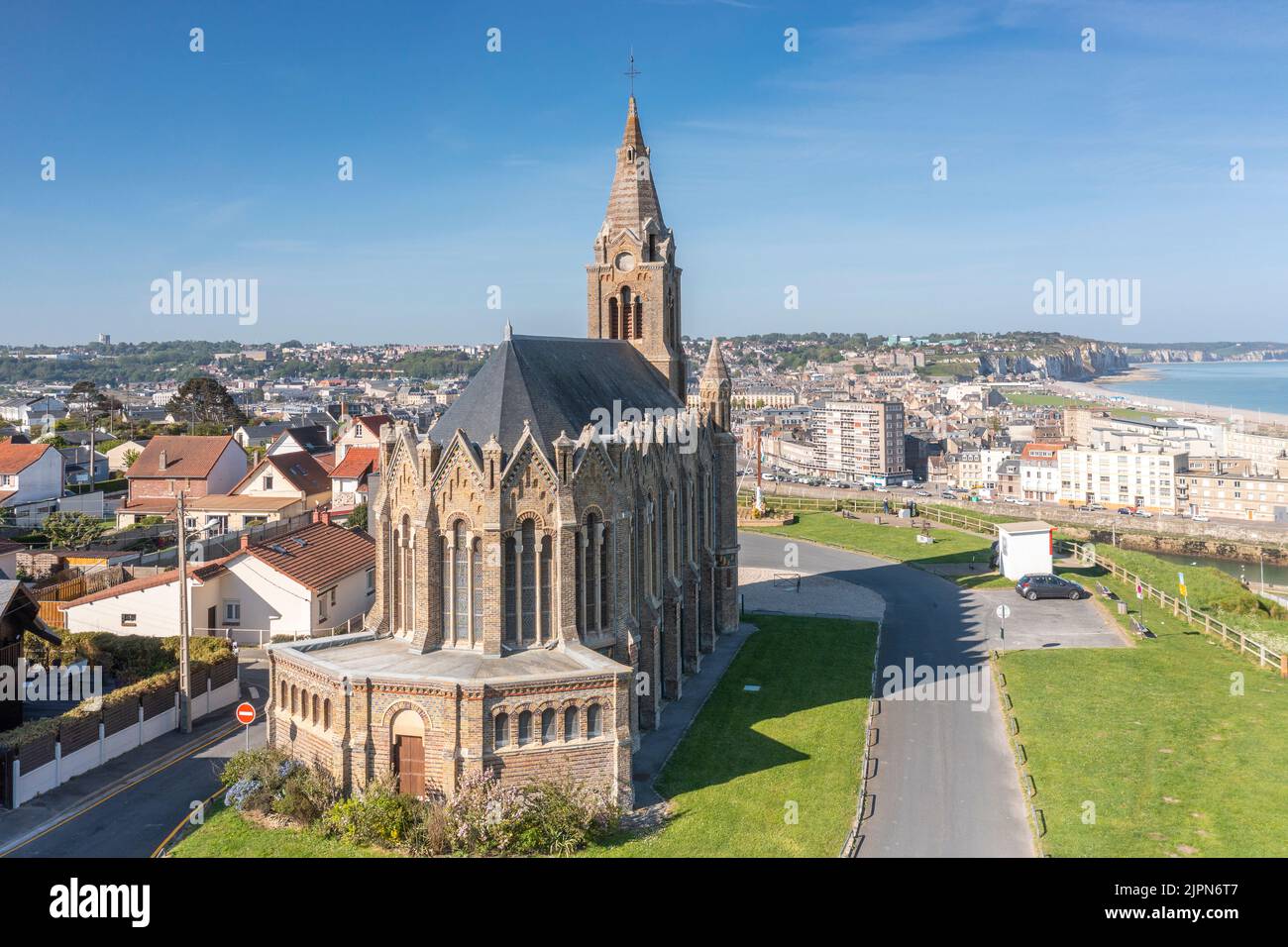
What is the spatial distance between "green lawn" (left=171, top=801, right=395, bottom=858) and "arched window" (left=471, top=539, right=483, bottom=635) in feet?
24.4

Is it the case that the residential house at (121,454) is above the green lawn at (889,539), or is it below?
above

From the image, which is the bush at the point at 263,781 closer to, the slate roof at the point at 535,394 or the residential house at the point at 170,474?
the slate roof at the point at 535,394

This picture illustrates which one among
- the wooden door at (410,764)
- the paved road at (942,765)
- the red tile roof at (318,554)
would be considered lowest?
the paved road at (942,765)

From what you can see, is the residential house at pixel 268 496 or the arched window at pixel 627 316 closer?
the arched window at pixel 627 316

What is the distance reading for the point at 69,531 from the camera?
58000 millimetres

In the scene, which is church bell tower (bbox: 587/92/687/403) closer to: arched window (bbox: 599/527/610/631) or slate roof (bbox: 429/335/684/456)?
slate roof (bbox: 429/335/684/456)

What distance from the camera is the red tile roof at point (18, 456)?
7669 centimetres

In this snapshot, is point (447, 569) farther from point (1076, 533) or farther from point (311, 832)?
point (1076, 533)

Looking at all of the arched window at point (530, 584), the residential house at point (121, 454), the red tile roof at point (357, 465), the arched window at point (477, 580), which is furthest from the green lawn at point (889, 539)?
the residential house at point (121, 454)

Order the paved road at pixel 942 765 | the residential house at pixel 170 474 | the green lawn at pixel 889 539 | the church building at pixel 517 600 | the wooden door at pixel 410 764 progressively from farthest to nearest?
the residential house at pixel 170 474 < the green lawn at pixel 889 539 < the wooden door at pixel 410 764 < the church building at pixel 517 600 < the paved road at pixel 942 765

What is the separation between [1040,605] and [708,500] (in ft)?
65.4

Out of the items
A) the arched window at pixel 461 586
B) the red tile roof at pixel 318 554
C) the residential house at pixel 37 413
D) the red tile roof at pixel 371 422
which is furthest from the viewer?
the residential house at pixel 37 413

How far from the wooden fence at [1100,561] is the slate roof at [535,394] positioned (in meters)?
27.9

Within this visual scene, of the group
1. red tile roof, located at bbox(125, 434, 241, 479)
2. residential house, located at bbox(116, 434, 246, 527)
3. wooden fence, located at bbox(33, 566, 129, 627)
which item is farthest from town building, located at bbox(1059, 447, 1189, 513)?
wooden fence, located at bbox(33, 566, 129, 627)
